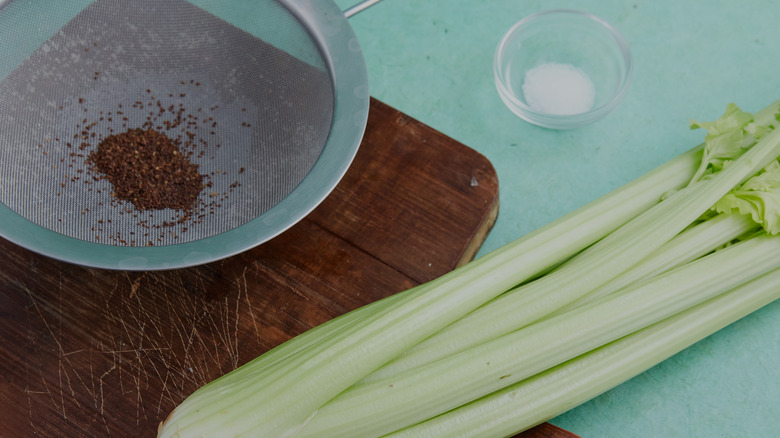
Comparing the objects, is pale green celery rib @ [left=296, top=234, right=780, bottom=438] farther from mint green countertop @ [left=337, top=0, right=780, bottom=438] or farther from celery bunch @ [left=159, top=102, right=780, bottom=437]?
mint green countertop @ [left=337, top=0, right=780, bottom=438]

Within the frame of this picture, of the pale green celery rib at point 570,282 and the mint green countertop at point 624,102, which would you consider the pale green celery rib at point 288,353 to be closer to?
the pale green celery rib at point 570,282

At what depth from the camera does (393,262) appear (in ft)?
5.91

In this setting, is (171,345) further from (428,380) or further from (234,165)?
(428,380)

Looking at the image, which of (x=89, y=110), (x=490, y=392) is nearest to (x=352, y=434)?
(x=490, y=392)

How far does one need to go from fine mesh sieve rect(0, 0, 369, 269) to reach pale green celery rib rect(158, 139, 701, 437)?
0.34 m

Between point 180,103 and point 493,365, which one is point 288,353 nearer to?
point 493,365

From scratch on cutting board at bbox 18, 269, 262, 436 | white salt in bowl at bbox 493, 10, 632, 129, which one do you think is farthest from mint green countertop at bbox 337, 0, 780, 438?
scratch on cutting board at bbox 18, 269, 262, 436

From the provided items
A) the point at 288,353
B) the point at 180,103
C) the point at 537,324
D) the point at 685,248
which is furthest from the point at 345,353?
the point at 180,103

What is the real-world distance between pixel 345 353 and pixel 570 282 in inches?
20.8

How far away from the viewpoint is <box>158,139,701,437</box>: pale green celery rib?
4.73 feet

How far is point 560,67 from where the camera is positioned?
2.32 metres

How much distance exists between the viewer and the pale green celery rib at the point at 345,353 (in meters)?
1.44

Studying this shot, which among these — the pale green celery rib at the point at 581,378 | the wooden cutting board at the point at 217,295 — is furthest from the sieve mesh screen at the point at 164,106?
the pale green celery rib at the point at 581,378

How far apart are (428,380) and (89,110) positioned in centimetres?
128
